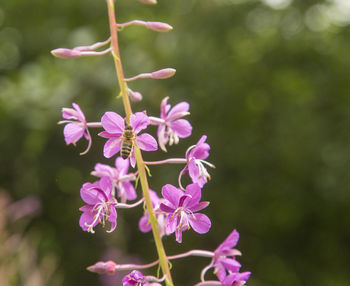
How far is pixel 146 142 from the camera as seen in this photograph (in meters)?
1.89

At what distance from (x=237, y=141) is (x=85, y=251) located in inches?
117

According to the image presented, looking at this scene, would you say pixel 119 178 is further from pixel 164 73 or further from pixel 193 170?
pixel 164 73

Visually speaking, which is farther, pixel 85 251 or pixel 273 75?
pixel 85 251

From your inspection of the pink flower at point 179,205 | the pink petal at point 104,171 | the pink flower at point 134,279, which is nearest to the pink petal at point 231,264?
the pink flower at point 179,205

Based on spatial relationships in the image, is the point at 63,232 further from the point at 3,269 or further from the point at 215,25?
the point at 215,25

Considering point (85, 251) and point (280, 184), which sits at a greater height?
point (280, 184)

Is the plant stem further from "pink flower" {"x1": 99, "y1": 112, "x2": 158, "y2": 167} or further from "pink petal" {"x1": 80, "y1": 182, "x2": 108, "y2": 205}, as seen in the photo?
"pink petal" {"x1": 80, "y1": 182, "x2": 108, "y2": 205}

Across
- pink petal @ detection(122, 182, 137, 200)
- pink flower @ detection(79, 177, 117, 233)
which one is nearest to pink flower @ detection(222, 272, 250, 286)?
pink flower @ detection(79, 177, 117, 233)

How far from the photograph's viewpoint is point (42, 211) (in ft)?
23.5

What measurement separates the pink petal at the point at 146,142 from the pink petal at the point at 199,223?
32cm

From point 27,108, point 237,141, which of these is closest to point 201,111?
point 237,141

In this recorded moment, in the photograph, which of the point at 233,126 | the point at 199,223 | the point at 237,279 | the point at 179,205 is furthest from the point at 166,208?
the point at 233,126

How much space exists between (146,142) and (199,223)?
38cm

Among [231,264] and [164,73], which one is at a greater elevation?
[164,73]
